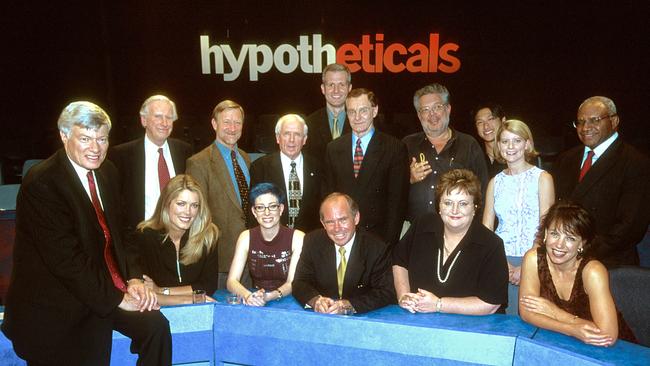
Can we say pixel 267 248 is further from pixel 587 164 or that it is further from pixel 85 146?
pixel 587 164

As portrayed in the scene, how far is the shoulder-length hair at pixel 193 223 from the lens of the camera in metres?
2.64

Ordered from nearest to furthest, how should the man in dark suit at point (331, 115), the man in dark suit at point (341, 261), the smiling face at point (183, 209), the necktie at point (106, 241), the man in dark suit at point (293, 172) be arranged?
1. the necktie at point (106, 241)
2. the man in dark suit at point (341, 261)
3. the smiling face at point (183, 209)
4. the man in dark suit at point (293, 172)
5. the man in dark suit at point (331, 115)

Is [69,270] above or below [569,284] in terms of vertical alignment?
above

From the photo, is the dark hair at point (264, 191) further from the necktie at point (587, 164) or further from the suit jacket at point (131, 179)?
the necktie at point (587, 164)

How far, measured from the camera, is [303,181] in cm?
324

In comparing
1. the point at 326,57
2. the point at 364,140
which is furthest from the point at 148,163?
the point at 326,57

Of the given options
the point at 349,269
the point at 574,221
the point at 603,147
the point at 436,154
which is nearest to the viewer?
the point at 574,221

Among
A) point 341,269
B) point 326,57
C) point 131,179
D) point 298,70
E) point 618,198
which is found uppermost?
point 326,57

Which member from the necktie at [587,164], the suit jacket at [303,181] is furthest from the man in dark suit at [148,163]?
the necktie at [587,164]

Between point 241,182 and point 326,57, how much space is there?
558 centimetres

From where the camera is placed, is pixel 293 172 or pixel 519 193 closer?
pixel 519 193

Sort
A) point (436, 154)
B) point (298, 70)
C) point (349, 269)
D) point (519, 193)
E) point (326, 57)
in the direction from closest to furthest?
1. point (349, 269)
2. point (519, 193)
3. point (436, 154)
4. point (326, 57)
5. point (298, 70)

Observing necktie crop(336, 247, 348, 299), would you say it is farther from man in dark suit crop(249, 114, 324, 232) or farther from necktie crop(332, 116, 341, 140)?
necktie crop(332, 116, 341, 140)

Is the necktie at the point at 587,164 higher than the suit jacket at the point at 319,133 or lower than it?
lower
